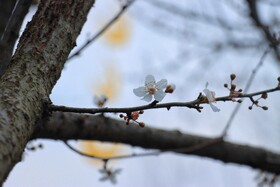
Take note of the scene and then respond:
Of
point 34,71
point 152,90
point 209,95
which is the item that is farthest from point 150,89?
point 34,71

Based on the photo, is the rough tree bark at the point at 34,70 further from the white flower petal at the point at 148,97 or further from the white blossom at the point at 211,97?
the white blossom at the point at 211,97

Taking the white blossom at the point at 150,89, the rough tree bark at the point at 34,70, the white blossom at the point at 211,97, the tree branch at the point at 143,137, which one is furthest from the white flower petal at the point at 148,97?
the tree branch at the point at 143,137

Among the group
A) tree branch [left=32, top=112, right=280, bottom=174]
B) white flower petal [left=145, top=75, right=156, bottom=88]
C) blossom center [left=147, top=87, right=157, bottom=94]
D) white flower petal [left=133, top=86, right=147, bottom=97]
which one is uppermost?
tree branch [left=32, top=112, right=280, bottom=174]

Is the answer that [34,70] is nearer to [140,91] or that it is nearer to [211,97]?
[140,91]

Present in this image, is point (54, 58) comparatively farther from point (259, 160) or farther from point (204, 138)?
point (259, 160)

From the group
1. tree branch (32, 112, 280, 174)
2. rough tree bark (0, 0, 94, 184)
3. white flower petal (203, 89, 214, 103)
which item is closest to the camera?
rough tree bark (0, 0, 94, 184)

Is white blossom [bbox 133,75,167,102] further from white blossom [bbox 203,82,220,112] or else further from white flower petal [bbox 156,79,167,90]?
white blossom [bbox 203,82,220,112]

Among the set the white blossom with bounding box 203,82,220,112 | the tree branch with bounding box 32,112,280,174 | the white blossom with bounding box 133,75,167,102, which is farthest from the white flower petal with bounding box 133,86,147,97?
the tree branch with bounding box 32,112,280,174
